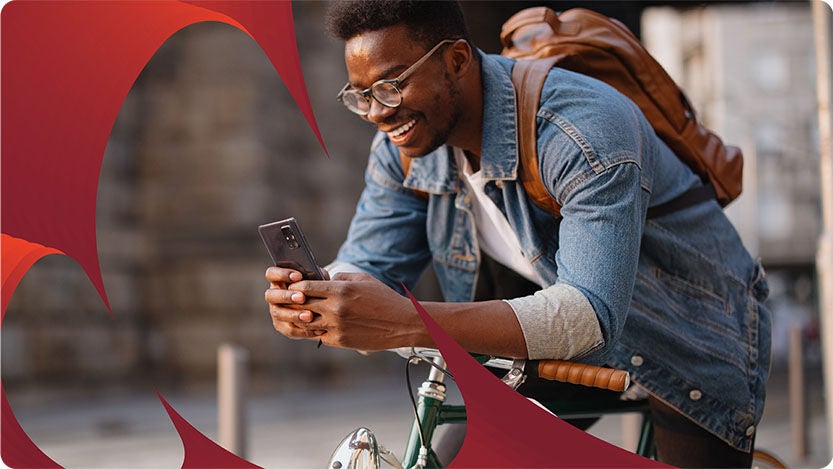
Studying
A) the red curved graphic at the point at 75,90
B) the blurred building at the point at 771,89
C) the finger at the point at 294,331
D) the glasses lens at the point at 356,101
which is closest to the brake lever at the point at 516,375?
the finger at the point at 294,331

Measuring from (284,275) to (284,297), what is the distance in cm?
4

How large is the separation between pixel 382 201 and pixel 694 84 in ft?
99.1

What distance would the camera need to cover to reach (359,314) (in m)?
1.68

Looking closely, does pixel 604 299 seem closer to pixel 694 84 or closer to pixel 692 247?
pixel 692 247

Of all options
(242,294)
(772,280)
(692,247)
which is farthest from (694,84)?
(692,247)

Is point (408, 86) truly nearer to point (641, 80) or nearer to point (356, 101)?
point (356, 101)

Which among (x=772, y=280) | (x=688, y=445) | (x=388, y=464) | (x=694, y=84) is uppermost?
(x=388, y=464)

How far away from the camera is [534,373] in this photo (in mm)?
1827

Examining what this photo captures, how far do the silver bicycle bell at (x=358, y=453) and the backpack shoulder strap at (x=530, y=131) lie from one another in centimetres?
64

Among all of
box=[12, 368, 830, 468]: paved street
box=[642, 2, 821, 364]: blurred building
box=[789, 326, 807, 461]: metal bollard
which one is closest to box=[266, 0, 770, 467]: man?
box=[12, 368, 830, 468]: paved street

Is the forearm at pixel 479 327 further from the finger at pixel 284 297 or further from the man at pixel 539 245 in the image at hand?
the finger at pixel 284 297

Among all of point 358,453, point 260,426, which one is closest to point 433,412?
point 358,453

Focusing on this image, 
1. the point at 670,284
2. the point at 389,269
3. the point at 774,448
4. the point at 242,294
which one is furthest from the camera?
the point at 242,294

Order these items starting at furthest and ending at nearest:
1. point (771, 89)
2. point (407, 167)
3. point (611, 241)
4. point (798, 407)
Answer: point (771, 89), point (798, 407), point (407, 167), point (611, 241)
